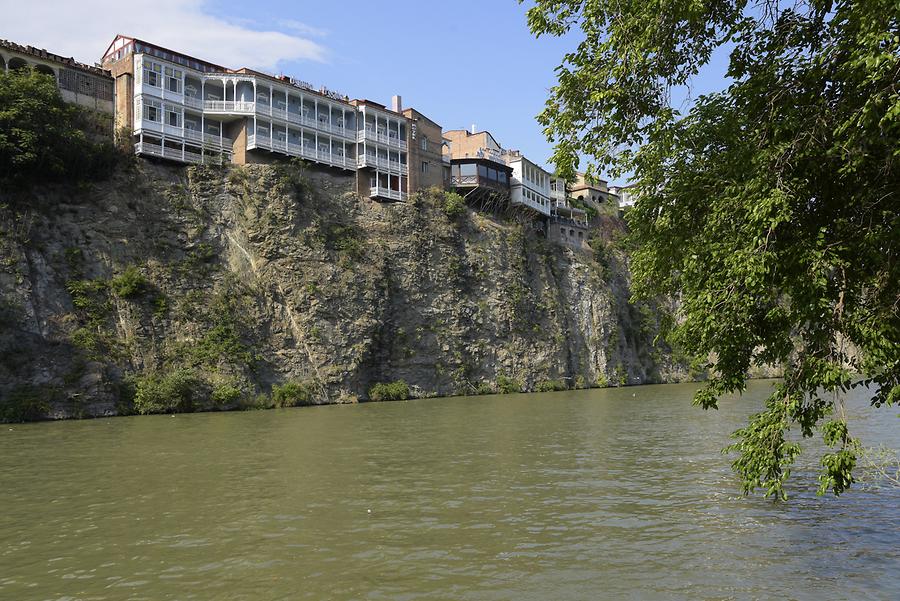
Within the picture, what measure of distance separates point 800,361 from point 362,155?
171 ft

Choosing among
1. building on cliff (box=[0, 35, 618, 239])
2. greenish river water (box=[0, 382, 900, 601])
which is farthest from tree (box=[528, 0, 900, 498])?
building on cliff (box=[0, 35, 618, 239])

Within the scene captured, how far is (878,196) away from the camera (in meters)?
7.91

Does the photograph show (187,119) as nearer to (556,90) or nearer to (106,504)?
(106,504)

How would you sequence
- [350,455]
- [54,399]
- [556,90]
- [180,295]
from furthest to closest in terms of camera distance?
[180,295]
[54,399]
[350,455]
[556,90]

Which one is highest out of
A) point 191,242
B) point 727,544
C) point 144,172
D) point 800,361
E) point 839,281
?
point 144,172

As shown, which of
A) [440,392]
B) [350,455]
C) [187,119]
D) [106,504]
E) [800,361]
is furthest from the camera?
[440,392]

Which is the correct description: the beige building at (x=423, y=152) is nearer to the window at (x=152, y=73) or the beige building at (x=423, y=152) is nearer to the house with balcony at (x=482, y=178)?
the house with balcony at (x=482, y=178)

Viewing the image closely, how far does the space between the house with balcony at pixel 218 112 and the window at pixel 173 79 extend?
0.22 ft

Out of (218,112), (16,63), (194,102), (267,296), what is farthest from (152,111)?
(267,296)

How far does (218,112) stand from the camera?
50750 mm

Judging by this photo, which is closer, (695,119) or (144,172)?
(695,119)

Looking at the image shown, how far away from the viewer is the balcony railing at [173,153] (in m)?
46.2

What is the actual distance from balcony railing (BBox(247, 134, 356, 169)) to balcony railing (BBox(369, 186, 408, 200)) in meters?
2.55

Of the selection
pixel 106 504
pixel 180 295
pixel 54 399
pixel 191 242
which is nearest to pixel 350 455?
pixel 106 504
